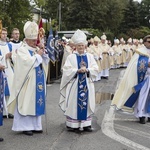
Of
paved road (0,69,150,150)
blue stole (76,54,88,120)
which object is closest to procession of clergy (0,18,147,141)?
blue stole (76,54,88,120)

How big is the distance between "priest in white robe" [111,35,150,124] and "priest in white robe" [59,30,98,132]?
1355 mm

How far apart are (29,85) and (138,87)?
2576mm

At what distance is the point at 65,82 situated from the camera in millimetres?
7301

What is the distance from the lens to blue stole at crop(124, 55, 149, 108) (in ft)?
26.9

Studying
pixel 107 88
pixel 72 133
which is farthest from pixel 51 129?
pixel 107 88

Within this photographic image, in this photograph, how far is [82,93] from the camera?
23.5ft

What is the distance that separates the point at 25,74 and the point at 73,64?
38.1 inches

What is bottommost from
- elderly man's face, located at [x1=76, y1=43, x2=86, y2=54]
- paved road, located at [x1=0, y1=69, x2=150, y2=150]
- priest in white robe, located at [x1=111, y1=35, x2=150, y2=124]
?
paved road, located at [x1=0, y1=69, x2=150, y2=150]

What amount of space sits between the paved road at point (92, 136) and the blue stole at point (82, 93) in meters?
0.40

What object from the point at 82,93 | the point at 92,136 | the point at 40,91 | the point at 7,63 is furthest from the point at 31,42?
the point at 92,136

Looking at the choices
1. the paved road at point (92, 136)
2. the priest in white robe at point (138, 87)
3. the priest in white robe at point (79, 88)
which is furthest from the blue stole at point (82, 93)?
the priest in white robe at point (138, 87)

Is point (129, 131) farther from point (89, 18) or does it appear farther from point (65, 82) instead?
point (89, 18)

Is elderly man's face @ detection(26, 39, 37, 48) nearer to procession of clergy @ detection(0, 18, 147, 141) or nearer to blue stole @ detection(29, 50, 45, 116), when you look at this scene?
procession of clergy @ detection(0, 18, 147, 141)

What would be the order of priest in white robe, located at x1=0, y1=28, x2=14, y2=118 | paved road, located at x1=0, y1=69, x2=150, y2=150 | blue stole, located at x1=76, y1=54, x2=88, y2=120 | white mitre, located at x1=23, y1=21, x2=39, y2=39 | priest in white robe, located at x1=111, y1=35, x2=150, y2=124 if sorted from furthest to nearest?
priest in white robe, located at x1=0, y1=28, x2=14, y2=118 < priest in white robe, located at x1=111, y1=35, x2=150, y2=124 < blue stole, located at x1=76, y1=54, x2=88, y2=120 < white mitre, located at x1=23, y1=21, x2=39, y2=39 < paved road, located at x1=0, y1=69, x2=150, y2=150
